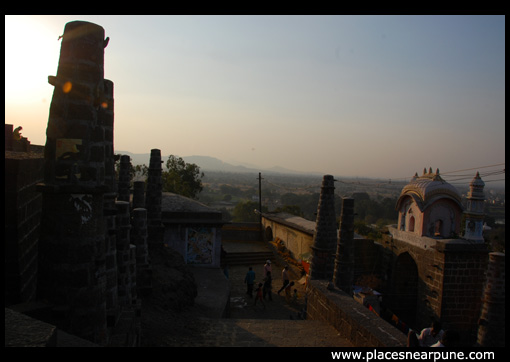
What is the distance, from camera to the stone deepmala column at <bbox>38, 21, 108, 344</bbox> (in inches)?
210

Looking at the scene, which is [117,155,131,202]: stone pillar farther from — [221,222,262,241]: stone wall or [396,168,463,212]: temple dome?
[221,222,262,241]: stone wall

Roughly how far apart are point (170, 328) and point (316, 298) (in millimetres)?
3779

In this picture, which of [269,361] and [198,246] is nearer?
[269,361]

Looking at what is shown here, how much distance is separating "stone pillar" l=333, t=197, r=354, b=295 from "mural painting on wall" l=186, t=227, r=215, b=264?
9.11 m

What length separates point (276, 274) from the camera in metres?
21.9

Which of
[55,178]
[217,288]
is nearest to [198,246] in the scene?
[217,288]

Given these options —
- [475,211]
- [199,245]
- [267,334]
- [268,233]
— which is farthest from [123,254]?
[268,233]

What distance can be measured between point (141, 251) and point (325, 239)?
589cm

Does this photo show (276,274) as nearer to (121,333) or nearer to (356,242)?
(356,242)

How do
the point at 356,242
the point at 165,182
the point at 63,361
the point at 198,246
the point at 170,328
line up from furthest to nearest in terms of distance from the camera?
1. the point at 165,182
2. the point at 356,242
3. the point at 198,246
4. the point at 170,328
5. the point at 63,361

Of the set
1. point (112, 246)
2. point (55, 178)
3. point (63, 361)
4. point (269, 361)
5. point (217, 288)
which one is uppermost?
point (55, 178)

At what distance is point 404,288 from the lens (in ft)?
65.0

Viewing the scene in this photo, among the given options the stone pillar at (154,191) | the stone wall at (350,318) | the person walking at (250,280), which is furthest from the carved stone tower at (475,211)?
the stone pillar at (154,191)

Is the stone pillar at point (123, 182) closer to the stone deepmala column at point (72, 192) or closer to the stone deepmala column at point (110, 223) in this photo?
the stone deepmala column at point (110, 223)
